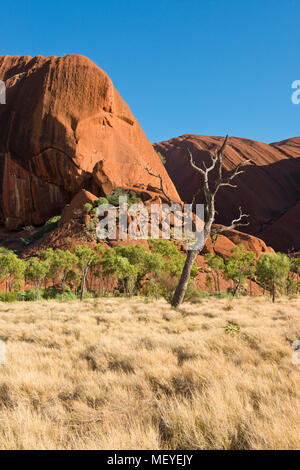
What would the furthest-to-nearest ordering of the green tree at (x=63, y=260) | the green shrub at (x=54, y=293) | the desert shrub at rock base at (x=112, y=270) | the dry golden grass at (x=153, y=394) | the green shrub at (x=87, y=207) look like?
the green shrub at (x=87, y=207)
the green shrub at (x=54, y=293)
the green tree at (x=63, y=260)
the desert shrub at rock base at (x=112, y=270)
the dry golden grass at (x=153, y=394)

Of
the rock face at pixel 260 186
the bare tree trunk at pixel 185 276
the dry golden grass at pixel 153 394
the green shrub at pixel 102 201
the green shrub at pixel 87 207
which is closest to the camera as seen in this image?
the dry golden grass at pixel 153 394

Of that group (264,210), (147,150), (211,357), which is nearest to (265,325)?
(211,357)

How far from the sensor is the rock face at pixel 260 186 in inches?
2648

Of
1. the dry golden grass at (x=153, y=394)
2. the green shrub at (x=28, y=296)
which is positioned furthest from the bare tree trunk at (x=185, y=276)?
the green shrub at (x=28, y=296)

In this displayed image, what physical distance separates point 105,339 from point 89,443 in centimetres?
358

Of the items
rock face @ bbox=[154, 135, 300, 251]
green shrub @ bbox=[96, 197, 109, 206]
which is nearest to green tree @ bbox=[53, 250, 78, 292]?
green shrub @ bbox=[96, 197, 109, 206]

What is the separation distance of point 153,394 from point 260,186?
87715 millimetres

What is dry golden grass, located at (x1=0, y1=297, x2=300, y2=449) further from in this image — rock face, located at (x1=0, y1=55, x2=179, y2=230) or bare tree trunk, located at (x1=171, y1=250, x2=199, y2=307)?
rock face, located at (x1=0, y1=55, x2=179, y2=230)

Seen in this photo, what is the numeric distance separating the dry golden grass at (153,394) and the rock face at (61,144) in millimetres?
39136

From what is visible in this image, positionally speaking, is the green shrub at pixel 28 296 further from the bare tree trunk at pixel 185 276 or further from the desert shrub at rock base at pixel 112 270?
the bare tree trunk at pixel 185 276

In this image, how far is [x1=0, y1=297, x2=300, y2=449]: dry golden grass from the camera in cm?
228
